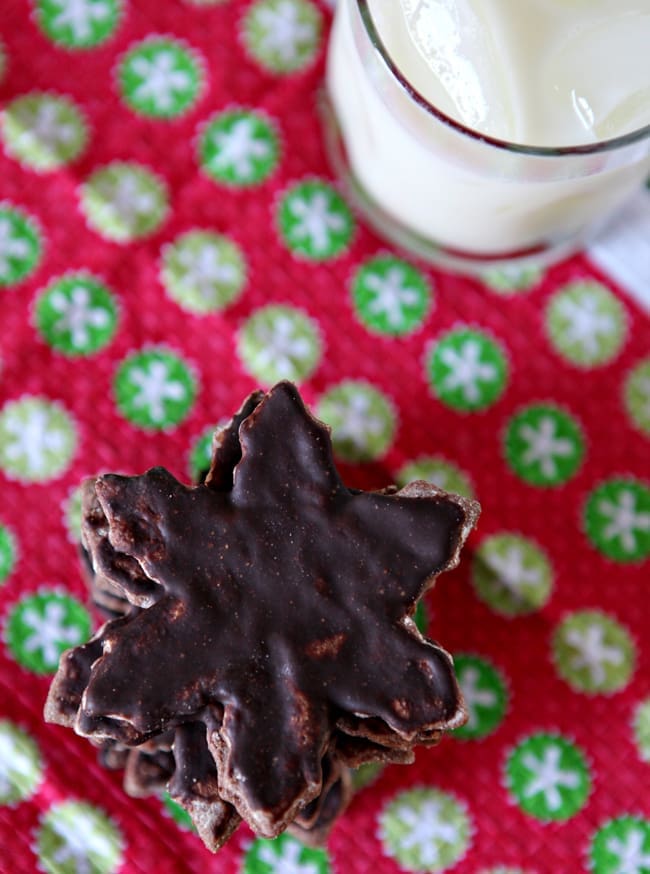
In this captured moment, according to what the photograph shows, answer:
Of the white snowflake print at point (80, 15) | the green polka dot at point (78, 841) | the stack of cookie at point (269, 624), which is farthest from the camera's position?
the white snowflake print at point (80, 15)

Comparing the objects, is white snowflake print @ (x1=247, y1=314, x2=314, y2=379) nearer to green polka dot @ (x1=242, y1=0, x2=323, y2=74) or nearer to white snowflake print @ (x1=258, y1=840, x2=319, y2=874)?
green polka dot @ (x1=242, y1=0, x2=323, y2=74)

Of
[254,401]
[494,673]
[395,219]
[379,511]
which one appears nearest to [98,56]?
[395,219]

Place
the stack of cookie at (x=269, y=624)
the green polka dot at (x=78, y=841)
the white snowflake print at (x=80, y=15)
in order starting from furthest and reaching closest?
the white snowflake print at (x=80, y=15)
the green polka dot at (x=78, y=841)
the stack of cookie at (x=269, y=624)

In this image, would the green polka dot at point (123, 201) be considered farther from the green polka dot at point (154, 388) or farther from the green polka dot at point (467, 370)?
the green polka dot at point (467, 370)

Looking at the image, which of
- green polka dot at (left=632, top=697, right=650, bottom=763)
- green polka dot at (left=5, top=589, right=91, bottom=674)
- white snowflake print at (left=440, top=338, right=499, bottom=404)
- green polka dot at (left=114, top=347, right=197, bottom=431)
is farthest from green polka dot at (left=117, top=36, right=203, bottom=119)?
green polka dot at (left=632, top=697, right=650, bottom=763)

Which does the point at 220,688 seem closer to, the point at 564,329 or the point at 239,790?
the point at 239,790

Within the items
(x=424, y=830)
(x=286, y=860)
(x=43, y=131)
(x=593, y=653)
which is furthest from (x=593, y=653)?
(x=43, y=131)

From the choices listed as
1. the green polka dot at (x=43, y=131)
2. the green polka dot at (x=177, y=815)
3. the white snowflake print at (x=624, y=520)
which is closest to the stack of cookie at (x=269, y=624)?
the green polka dot at (x=177, y=815)

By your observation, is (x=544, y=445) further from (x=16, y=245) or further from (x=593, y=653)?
(x=16, y=245)
